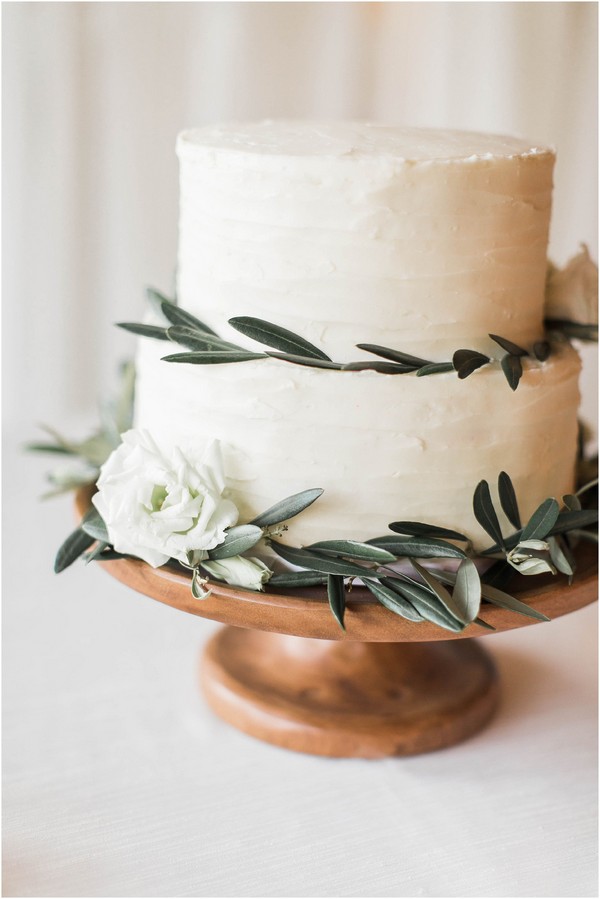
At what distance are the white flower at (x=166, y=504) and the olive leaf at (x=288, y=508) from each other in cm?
3

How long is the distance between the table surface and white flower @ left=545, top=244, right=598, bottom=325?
0.48m

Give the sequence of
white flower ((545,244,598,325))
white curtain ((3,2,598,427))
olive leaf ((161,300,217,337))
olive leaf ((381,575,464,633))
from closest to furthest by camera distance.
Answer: olive leaf ((381,575,464,633))
olive leaf ((161,300,217,337))
white flower ((545,244,598,325))
white curtain ((3,2,598,427))

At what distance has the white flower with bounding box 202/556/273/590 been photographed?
0.90 meters

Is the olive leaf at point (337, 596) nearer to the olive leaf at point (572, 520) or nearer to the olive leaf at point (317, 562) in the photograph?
the olive leaf at point (317, 562)

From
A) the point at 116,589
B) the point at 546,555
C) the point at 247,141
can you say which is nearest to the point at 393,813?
the point at 546,555

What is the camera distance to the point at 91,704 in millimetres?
1145

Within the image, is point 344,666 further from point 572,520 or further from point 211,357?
point 211,357

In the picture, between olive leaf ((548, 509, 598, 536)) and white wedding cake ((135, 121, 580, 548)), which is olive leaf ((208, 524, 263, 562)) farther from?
olive leaf ((548, 509, 598, 536))

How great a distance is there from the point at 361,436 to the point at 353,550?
0.11 metres

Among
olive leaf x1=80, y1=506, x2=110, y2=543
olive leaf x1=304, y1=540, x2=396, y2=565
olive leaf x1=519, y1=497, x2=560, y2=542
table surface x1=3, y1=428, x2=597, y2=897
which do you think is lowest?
table surface x1=3, y1=428, x2=597, y2=897

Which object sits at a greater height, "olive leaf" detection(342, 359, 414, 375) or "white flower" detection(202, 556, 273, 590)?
"olive leaf" detection(342, 359, 414, 375)

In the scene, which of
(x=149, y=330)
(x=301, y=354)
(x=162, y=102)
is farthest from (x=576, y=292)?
(x=162, y=102)

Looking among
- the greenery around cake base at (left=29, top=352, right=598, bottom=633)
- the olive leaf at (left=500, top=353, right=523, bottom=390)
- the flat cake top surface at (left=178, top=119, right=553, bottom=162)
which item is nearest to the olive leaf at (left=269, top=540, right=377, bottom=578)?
the greenery around cake base at (left=29, top=352, right=598, bottom=633)

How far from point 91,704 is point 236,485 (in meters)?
0.40
